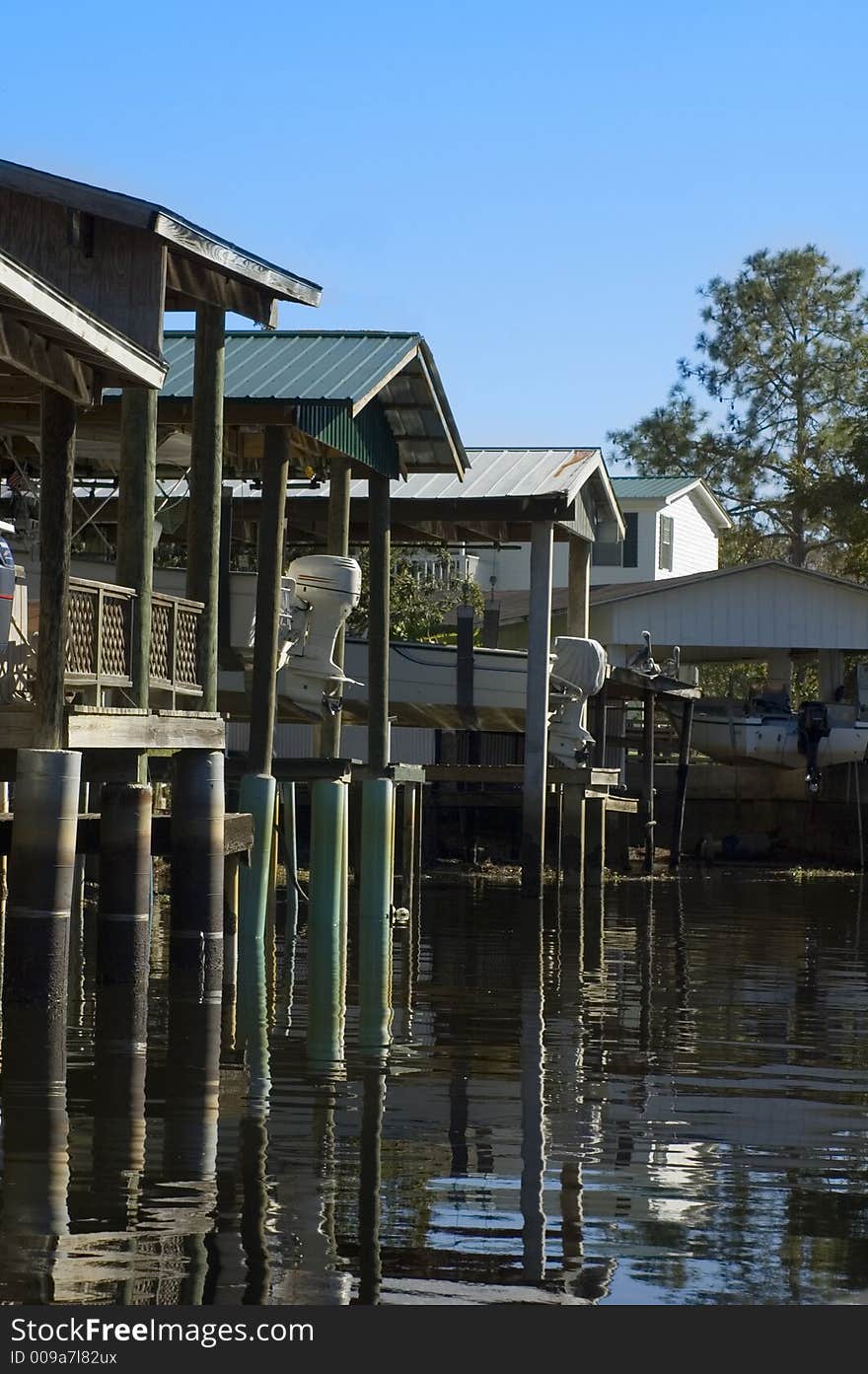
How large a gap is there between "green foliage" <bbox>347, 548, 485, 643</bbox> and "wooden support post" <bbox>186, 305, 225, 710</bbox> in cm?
2379

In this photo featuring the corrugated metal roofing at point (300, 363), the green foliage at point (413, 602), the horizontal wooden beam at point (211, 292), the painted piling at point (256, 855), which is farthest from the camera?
the green foliage at point (413, 602)

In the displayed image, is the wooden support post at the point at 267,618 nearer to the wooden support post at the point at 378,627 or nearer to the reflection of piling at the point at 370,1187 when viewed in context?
the wooden support post at the point at 378,627

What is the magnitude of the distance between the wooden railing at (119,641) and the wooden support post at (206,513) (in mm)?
138

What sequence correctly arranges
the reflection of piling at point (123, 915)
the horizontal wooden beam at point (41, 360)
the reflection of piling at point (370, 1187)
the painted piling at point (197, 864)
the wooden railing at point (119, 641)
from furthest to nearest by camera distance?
the painted piling at point (197, 864) → the wooden railing at point (119, 641) → the reflection of piling at point (123, 915) → the horizontal wooden beam at point (41, 360) → the reflection of piling at point (370, 1187)

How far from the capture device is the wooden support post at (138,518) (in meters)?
15.2

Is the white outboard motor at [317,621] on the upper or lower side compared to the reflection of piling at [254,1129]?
upper

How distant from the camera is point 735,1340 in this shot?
677 centimetres

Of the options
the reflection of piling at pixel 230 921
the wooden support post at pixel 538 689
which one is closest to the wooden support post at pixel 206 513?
the reflection of piling at pixel 230 921

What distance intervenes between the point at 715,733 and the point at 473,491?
18.2 meters

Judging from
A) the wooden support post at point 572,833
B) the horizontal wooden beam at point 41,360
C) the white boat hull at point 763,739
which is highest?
the horizontal wooden beam at point 41,360

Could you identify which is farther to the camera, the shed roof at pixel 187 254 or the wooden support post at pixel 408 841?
the wooden support post at pixel 408 841

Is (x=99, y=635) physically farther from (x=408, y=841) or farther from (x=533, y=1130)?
(x=408, y=841)

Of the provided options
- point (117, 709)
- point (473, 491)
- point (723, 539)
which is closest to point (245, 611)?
point (473, 491)

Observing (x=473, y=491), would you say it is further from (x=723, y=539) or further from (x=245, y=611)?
(x=723, y=539)
